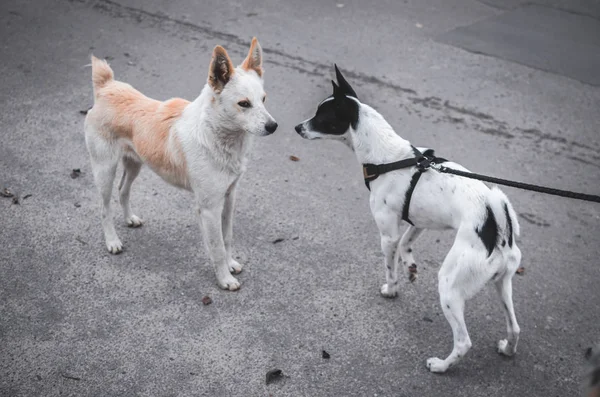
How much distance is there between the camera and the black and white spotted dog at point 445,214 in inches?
126

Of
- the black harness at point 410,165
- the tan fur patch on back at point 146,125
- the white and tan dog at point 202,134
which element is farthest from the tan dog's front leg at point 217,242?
the black harness at point 410,165

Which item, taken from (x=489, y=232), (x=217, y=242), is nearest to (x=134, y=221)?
(x=217, y=242)

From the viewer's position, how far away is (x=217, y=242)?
13.0 ft

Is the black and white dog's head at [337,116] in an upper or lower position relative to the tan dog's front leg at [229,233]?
upper

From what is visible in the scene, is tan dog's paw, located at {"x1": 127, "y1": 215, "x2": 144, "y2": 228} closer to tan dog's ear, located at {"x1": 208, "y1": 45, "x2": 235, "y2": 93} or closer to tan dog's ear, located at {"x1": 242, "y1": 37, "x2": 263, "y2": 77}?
tan dog's ear, located at {"x1": 208, "y1": 45, "x2": 235, "y2": 93}

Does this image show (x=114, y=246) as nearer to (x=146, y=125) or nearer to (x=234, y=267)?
(x=234, y=267)

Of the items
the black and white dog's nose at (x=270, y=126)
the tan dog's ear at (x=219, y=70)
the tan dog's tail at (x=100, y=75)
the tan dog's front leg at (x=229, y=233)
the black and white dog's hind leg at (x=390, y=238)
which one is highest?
the tan dog's ear at (x=219, y=70)

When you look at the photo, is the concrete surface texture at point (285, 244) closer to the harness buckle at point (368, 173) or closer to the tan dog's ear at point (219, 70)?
the harness buckle at point (368, 173)

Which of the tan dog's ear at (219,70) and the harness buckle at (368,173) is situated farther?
the harness buckle at (368,173)

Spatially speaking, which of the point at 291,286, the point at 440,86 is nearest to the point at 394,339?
the point at 291,286

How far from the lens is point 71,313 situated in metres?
3.80

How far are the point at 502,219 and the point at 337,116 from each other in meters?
1.32

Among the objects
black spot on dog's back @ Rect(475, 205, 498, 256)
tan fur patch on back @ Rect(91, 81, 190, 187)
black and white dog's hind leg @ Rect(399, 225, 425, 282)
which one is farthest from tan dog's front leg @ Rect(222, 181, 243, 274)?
black spot on dog's back @ Rect(475, 205, 498, 256)

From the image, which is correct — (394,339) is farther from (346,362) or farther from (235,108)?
(235,108)
